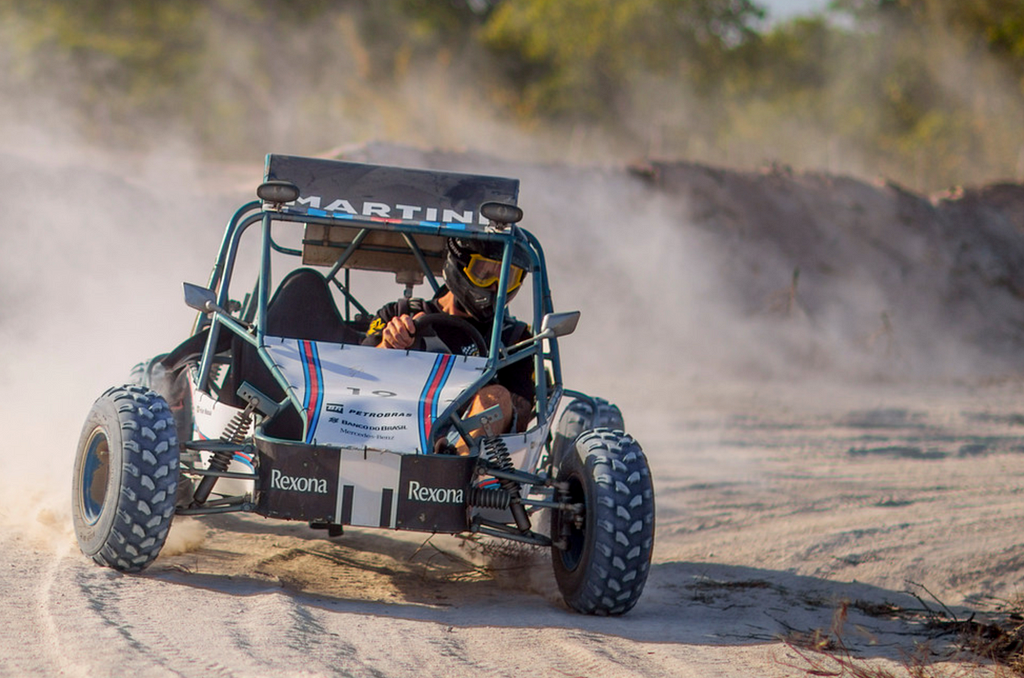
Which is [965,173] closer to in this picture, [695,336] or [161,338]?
[695,336]

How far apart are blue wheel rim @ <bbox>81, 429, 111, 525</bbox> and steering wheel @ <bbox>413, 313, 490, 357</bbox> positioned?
4.90 feet

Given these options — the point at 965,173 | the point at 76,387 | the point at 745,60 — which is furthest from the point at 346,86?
the point at 76,387

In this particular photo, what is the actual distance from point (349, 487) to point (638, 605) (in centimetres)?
159

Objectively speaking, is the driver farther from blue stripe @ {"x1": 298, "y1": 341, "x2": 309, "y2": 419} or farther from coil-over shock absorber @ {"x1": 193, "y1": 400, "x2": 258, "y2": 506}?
coil-over shock absorber @ {"x1": 193, "y1": 400, "x2": 258, "y2": 506}

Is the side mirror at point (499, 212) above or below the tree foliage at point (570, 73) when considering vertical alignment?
below

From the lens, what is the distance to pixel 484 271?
6.10 meters

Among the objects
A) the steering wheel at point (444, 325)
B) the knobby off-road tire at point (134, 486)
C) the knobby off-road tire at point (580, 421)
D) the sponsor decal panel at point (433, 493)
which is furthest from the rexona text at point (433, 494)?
the knobby off-road tire at point (580, 421)

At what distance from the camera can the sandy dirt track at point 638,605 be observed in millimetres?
4055

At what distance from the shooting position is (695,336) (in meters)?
16.5

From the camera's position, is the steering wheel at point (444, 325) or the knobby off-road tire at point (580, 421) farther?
the knobby off-road tire at point (580, 421)

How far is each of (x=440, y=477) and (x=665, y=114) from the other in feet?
91.2

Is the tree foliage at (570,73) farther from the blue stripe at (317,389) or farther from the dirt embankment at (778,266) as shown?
the blue stripe at (317,389)

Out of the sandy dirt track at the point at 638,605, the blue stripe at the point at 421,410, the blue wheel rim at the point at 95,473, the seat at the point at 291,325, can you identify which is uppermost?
the seat at the point at 291,325

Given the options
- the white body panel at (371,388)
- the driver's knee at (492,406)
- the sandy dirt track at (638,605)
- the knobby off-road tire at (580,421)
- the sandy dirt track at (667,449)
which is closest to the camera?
the sandy dirt track at (638,605)
